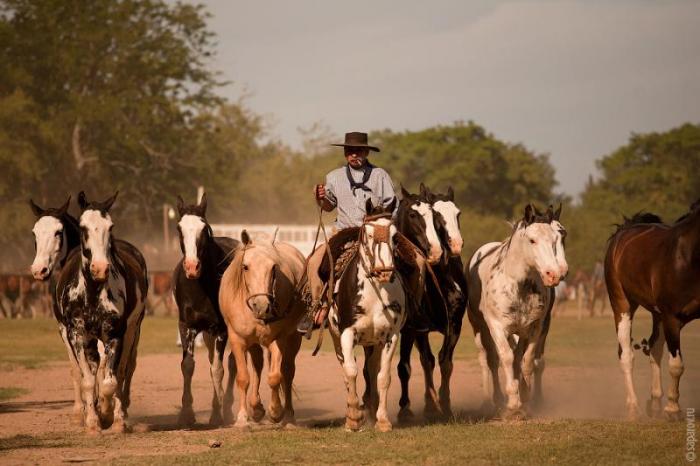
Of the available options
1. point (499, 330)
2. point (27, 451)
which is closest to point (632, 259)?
point (499, 330)

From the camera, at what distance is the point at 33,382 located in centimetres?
1928

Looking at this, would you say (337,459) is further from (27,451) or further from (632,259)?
(632,259)

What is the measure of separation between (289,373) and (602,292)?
1422 inches

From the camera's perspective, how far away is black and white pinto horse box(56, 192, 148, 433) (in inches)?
468

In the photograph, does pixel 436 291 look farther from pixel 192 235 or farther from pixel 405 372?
pixel 192 235

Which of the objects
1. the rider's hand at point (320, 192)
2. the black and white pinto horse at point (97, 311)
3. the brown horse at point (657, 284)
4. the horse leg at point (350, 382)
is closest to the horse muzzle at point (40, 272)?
the black and white pinto horse at point (97, 311)

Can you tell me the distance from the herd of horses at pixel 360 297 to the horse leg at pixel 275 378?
0.02 meters

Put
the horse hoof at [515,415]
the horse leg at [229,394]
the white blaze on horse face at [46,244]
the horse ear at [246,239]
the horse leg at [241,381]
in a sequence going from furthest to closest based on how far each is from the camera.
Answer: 1. the horse leg at [229,394]
2. the horse ear at [246,239]
3. the white blaze on horse face at [46,244]
4. the horse hoof at [515,415]
5. the horse leg at [241,381]

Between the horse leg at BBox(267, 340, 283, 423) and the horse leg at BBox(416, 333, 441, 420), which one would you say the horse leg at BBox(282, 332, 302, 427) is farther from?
the horse leg at BBox(416, 333, 441, 420)

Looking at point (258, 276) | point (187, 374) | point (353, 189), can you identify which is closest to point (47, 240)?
point (187, 374)

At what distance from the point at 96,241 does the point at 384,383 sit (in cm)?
341

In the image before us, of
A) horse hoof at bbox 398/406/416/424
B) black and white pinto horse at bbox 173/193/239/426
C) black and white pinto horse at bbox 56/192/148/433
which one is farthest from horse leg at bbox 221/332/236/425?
horse hoof at bbox 398/406/416/424

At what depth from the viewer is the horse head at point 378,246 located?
11.4 m

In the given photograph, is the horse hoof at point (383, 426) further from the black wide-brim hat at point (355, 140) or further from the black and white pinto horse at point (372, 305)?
the black wide-brim hat at point (355, 140)
